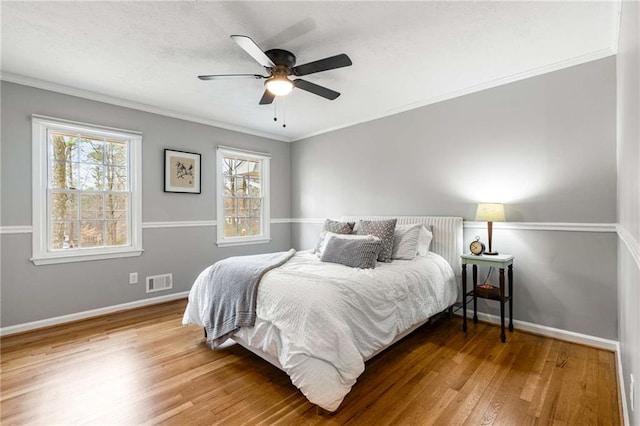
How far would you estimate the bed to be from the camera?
68.9 inches

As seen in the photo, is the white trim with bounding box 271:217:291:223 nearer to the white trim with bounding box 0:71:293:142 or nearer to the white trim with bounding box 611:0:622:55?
the white trim with bounding box 0:71:293:142

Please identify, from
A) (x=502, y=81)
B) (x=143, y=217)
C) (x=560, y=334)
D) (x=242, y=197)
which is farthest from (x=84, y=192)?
(x=560, y=334)

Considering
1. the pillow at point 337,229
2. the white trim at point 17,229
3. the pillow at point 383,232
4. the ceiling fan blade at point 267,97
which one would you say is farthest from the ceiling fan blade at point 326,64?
the white trim at point 17,229

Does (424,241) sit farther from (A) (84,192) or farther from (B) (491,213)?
(A) (84,192)

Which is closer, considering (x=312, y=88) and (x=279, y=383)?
(x=279, y=383)

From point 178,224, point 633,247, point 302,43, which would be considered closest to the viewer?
point 633,247

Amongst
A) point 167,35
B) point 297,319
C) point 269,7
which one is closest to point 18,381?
point 297,319

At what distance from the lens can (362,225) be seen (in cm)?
337

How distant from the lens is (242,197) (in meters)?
4.89

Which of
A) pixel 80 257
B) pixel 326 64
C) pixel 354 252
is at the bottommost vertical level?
pixel 80 257

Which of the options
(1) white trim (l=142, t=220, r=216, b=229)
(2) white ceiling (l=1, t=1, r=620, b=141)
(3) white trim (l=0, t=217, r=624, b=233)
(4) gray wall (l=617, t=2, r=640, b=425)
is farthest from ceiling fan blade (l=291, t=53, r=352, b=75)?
(1) white trim (l=142, t=220, r=216, b=229)

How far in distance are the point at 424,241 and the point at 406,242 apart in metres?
0.30

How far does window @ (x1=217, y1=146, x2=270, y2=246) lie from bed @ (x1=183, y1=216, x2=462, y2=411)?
1.98 metres

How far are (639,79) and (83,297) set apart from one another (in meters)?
4.68
